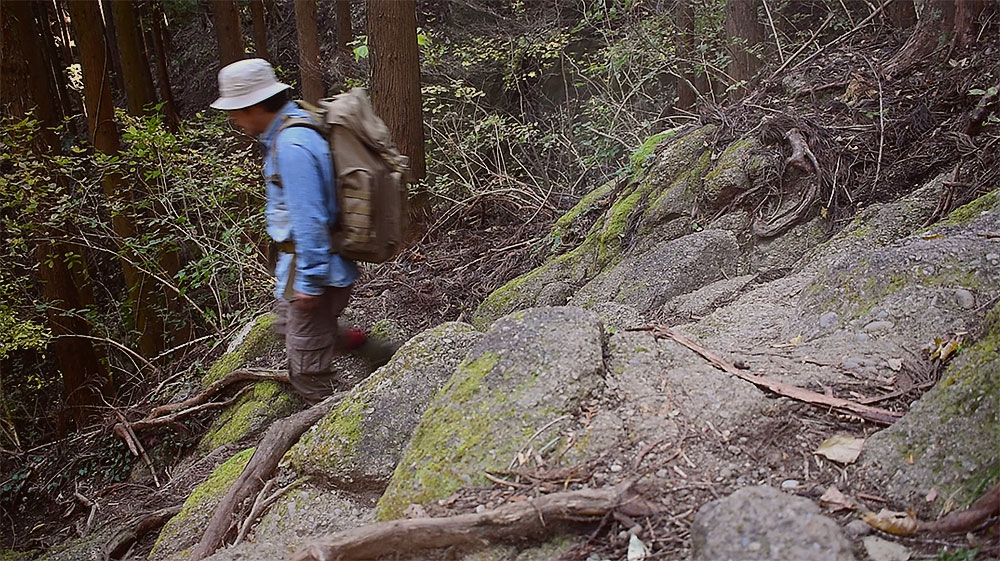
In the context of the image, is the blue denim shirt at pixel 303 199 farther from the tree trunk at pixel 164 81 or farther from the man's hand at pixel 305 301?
the tree trunk at pixel 164 81

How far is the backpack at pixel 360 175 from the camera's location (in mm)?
3609

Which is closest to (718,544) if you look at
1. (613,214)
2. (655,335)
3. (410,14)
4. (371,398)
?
(655,335)

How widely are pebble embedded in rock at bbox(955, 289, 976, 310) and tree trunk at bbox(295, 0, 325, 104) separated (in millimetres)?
10818

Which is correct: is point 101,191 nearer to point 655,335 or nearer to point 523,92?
point 523,92

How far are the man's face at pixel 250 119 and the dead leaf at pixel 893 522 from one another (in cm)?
312

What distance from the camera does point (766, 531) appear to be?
6.07ft

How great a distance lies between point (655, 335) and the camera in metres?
3.41

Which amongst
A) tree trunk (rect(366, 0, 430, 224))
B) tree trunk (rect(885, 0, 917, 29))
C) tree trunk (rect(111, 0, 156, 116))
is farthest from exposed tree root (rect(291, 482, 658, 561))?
tree trunk (rect(111, 0, 156, 116))

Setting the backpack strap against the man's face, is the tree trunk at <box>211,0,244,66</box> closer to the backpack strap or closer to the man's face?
the man's face

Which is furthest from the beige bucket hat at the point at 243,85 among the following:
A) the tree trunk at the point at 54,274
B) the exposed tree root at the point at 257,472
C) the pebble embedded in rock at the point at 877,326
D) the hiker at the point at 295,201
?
the tree trunk at the point at 54,274

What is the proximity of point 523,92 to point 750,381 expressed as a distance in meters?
11.6

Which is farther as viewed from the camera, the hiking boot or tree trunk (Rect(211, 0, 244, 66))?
tree trunk (Rect(211, 0, 244, 66))

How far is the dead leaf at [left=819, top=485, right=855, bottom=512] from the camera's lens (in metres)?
2.14

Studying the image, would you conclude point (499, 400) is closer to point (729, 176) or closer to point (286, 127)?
point (286, 127)
